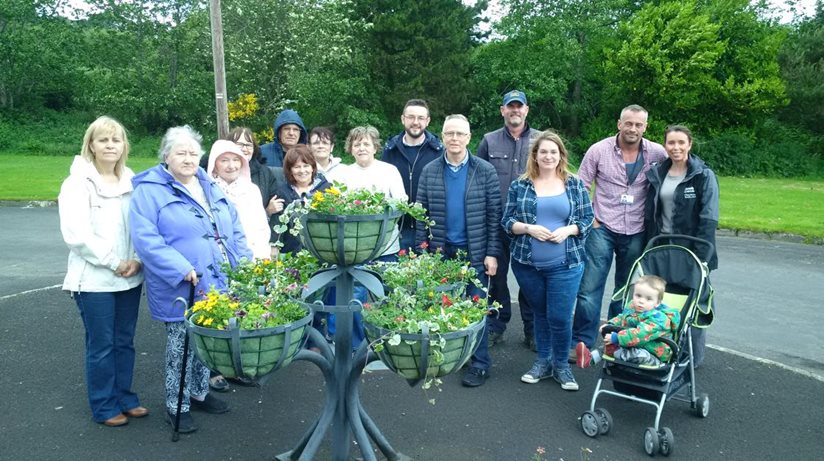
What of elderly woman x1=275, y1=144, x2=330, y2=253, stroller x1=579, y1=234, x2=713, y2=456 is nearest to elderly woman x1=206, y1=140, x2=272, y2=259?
elderly woman x1=275, y1=144, x2=330, y2=253

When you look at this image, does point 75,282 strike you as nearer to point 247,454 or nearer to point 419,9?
point 247,454

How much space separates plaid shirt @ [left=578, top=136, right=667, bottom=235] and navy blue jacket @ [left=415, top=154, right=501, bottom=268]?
1107mm

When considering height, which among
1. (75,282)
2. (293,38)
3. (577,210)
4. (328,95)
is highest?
(293,38)

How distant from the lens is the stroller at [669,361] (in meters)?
4.42

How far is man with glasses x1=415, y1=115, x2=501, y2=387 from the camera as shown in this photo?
526 centimetres

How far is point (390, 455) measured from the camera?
3.98 m

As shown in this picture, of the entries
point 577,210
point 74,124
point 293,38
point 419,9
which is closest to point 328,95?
point 293,38

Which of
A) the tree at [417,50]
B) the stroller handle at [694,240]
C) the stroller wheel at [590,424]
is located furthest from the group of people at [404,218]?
the tree at [417,50]

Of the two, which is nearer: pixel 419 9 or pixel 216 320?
pixel 216 320

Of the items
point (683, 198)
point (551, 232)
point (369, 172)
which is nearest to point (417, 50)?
point (369, 172)

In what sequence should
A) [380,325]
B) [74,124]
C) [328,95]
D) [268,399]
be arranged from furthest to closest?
[74,124]
[328,95]
[268,399]
[380,325]

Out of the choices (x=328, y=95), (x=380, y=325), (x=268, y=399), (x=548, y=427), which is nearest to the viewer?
(x=380, y=325)

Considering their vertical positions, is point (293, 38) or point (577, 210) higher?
point (293, 38)

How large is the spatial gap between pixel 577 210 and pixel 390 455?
91.8 inches
